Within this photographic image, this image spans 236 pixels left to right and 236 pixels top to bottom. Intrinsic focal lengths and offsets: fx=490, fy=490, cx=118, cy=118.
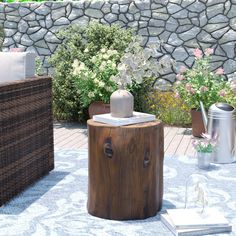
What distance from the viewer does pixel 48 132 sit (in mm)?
4328

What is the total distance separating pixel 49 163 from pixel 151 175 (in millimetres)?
1382

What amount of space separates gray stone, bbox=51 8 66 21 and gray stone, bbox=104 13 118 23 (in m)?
0.70

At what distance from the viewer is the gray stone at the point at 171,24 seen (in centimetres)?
755

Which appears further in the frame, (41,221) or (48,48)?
(48,48)

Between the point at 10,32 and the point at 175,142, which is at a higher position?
the point at 10,32

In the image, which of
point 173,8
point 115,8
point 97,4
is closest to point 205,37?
point 173,8

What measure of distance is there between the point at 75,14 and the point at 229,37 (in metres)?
2.45

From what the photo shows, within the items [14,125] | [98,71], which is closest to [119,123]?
[14,125]

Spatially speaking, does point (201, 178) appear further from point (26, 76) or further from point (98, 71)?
point (98, 71)

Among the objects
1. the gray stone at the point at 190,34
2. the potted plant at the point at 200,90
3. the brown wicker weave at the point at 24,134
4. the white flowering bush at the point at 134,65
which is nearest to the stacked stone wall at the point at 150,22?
the gray stone at the point at 190,34

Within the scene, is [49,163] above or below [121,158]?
below

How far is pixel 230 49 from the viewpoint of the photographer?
24.0ft

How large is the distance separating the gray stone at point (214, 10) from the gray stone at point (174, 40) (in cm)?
A: 56

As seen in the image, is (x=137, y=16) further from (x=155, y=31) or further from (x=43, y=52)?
(x=43, y=52)
